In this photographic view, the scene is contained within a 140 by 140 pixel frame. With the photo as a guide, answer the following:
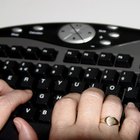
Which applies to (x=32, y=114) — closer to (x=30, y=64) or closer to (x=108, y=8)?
(x=30, y=64)

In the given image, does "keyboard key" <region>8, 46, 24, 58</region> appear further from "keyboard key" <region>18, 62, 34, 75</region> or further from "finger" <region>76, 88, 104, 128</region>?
"finger" <region>76, 88, 104, 128</region>

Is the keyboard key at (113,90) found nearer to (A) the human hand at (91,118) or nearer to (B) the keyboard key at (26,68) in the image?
(A) the human hand at (91,118)

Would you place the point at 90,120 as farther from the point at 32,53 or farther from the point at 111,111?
the point at 32,53

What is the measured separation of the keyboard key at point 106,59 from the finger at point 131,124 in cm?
7

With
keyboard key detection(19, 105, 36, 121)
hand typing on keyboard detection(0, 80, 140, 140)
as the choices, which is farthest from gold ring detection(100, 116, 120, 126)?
keyboard key detection(19, 105, 36, 121)

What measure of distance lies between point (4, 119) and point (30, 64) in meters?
0.09

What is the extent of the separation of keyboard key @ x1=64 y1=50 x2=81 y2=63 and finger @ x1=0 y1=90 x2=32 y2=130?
75 mm

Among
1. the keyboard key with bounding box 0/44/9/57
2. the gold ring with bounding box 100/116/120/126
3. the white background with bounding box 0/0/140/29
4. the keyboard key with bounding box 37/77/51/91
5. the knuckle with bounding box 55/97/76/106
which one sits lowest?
the gold ring with bounding box 100/116/120/126

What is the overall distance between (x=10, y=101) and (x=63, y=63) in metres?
0.10

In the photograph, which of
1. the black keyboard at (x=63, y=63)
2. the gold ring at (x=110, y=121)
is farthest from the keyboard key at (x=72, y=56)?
the gold ring at (x=110, y=121)

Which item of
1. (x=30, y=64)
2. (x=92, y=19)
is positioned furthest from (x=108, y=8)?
(x=30, y=64)

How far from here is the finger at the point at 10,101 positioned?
1.77ft

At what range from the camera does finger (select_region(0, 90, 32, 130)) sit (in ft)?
1.77

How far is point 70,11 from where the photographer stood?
2.13 ft
